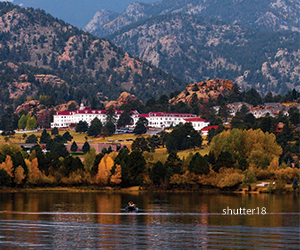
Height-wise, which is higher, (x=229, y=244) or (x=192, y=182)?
(x=192, y=182)

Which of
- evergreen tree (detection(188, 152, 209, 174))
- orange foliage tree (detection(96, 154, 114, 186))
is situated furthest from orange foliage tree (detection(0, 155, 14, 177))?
evergreen tree (detection(188, 152, 209, 174))

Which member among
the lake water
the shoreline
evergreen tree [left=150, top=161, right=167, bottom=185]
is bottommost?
the lake water

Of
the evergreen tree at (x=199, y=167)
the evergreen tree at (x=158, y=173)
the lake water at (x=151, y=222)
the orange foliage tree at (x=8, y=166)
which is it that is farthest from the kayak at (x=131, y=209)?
the orange foliage tree at (x=8, y=166)

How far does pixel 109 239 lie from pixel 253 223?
1041 inches

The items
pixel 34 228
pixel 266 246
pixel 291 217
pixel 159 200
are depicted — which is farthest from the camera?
pixel 159 200

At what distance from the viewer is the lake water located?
68.4 meters

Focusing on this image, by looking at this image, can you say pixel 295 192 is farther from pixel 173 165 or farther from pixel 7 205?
pixel 7 205

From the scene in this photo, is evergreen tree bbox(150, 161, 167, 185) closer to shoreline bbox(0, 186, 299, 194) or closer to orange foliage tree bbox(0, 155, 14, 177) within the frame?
shoreline bbox(0, 186, 299, 194)

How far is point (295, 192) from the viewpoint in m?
137

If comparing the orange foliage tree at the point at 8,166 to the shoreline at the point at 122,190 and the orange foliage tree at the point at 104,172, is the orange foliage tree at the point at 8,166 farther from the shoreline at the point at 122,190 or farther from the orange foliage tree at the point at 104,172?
the orange foliage tree at the point at 104,172

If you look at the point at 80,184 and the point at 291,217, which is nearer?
the point at 291,217

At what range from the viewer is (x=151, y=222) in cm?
8581

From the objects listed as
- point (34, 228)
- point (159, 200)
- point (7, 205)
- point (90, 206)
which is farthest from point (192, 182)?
point (34, 228)

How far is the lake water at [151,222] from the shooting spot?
68438 millimetres
